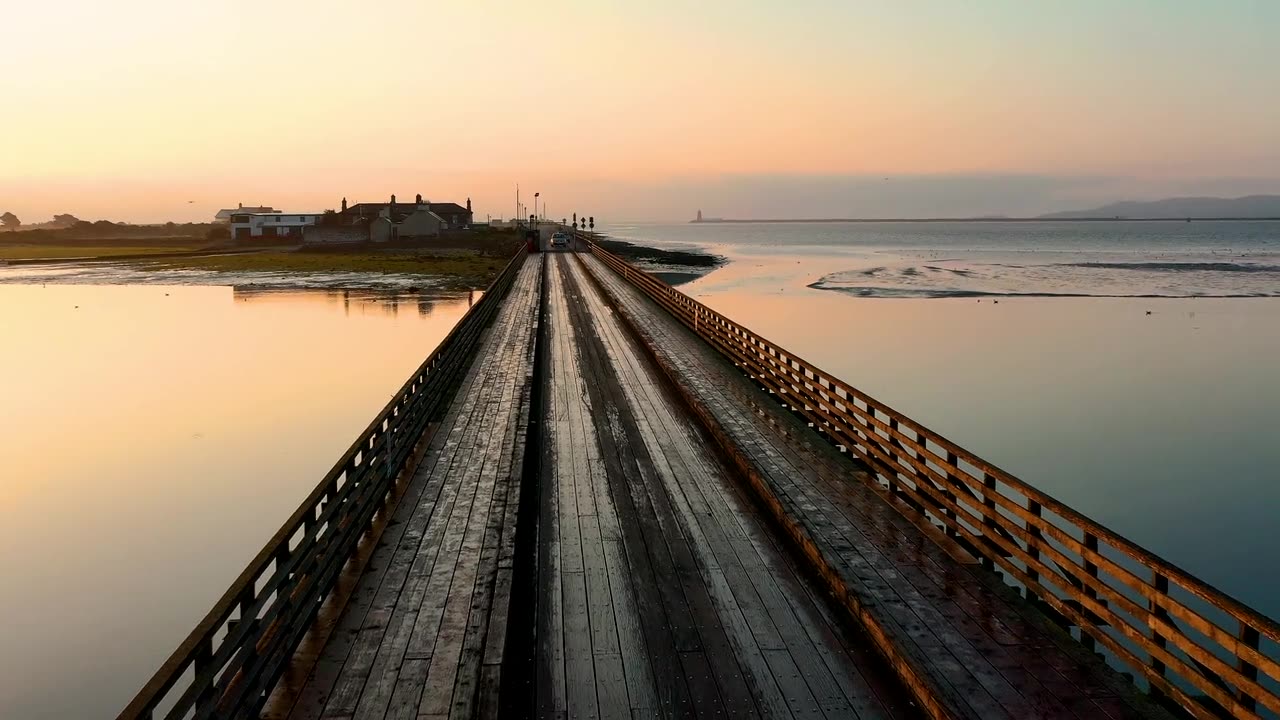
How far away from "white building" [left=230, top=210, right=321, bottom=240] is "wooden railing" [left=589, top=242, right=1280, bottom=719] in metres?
118

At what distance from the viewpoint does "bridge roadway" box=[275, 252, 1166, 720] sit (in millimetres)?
6512

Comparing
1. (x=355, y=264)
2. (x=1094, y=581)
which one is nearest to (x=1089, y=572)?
(x=1094, y=581)

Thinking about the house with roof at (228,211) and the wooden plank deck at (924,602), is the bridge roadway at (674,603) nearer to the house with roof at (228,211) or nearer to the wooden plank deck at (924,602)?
the wooden plank deck at (924,602)

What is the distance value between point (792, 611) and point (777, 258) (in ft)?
339

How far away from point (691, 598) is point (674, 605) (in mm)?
225

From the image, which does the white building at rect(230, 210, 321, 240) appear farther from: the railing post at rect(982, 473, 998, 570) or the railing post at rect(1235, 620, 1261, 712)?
the railing post at rect(1235, 620, 1261, 712)

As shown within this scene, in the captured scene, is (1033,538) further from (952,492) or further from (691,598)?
(691,598)

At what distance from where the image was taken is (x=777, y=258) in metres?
109

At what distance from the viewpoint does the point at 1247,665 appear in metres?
5.72

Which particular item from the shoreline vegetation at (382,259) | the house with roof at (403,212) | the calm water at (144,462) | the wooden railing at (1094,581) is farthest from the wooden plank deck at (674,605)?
the house with roof at (403,212)

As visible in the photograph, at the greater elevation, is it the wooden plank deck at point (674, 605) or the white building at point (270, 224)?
the white building at point (270, 224)

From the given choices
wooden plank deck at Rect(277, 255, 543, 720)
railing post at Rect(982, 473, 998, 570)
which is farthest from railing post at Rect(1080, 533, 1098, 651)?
wooden plank deck at Rect(277, 255, 543, 720)

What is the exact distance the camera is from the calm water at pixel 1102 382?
15.3m

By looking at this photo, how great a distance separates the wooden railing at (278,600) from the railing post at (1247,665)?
6173 millimetres
